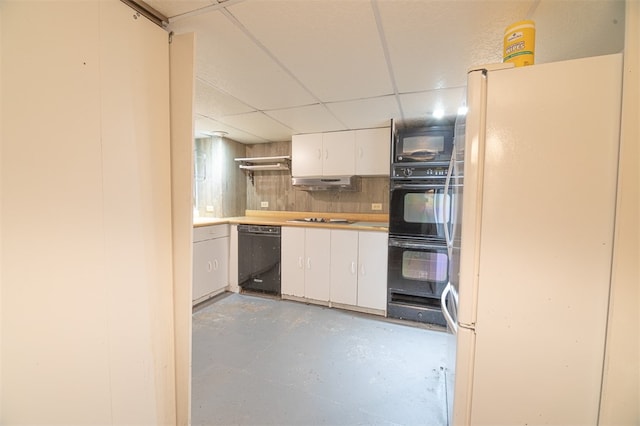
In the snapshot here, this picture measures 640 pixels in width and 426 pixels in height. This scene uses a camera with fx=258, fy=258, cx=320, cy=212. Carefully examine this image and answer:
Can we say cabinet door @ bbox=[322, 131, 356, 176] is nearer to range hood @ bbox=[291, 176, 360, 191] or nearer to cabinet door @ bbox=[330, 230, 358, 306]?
range hood @ bbox=[291, 176, 360, 191]

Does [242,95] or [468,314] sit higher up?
[242,95]

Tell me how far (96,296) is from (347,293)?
2.24 metres

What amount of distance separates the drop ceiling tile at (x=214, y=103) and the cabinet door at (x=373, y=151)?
4.19ft

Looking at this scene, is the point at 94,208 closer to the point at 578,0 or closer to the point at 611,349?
the point at 611,349

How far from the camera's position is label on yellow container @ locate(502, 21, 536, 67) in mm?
936

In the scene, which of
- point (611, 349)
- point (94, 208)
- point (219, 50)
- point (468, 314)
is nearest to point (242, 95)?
point (219, 50)

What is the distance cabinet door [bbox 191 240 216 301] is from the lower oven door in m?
2.02

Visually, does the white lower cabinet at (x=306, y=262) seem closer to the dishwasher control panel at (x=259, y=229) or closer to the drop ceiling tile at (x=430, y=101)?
the dishwasher control panel at (x=259, y=229)

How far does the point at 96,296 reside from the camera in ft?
3.16

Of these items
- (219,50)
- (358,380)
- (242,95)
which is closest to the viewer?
(219,50)

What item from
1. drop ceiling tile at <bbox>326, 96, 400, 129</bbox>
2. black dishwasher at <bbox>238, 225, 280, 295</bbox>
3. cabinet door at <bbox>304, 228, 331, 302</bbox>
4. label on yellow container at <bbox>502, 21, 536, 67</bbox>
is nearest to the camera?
label on yellow container at <bbox>502, 21, 536, 67</bbox>

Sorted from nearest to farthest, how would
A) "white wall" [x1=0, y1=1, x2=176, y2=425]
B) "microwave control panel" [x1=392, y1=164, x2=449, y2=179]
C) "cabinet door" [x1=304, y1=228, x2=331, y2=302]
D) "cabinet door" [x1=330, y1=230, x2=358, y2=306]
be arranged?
"white wall" [x1=0, y1=1, x2=176, y2=425] → "microwave control panel" [x1=392, y1=164, x2=449, y2=179] → "cabinet door" [x1=330, y1=230, x2=358, y2=306] → "cabinet door" [x1=304, y1=228, x2=331, y2=302]

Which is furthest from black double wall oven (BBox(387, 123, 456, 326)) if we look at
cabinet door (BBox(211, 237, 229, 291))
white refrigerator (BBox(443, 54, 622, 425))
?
cabinet door (BBox(211, 237, 229, 291))

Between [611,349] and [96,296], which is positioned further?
[96,296]
